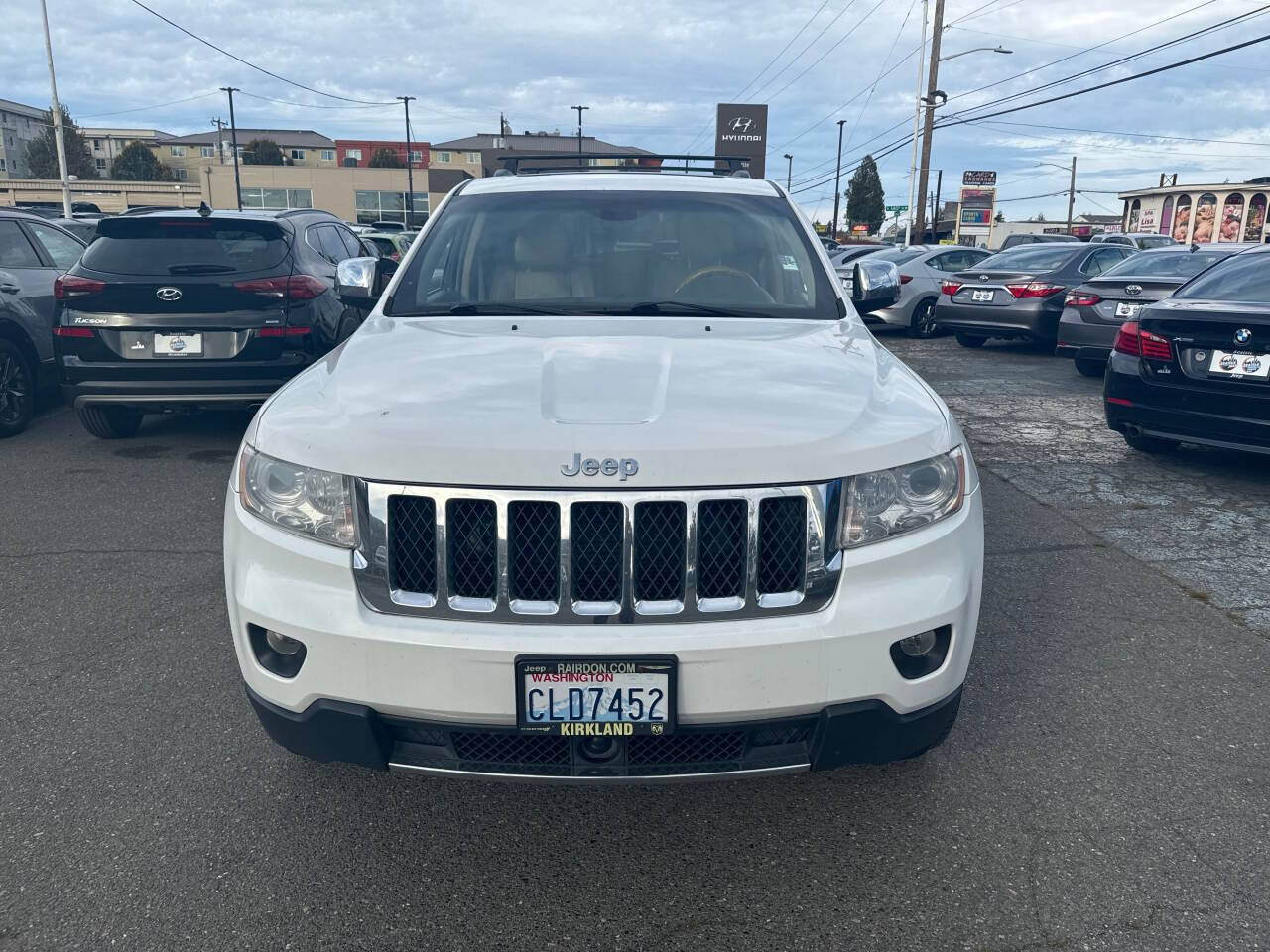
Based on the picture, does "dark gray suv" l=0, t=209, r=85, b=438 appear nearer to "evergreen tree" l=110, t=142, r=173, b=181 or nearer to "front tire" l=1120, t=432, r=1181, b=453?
"front tire" l=1120, t=432, r=1181, b=453

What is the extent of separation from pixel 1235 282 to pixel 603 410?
6015 millimetres

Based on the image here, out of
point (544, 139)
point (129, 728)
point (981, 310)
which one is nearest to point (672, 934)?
point (129, 728)

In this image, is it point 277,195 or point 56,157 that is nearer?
point 277,195

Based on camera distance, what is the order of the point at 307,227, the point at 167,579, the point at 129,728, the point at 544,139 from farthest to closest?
the point at 544,139
the point at 307,227
the point at 167,579
the point at 129,728

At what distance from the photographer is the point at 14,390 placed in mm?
7582

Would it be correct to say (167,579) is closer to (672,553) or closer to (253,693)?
(253,693)

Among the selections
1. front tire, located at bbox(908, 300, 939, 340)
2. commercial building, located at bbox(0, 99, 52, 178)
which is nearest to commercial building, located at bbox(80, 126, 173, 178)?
commercial building, located at bbox(0, 99, 52, 178)

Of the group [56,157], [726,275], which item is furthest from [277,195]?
[726,275]

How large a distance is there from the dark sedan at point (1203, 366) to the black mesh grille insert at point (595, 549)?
5193mm

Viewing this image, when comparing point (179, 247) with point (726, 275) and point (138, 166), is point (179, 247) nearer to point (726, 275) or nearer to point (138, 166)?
point (726, 275)

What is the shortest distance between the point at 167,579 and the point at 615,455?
321 cm

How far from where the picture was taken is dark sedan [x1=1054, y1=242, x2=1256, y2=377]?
10.4m

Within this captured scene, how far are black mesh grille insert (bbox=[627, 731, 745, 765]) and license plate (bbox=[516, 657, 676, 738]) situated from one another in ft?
0.26

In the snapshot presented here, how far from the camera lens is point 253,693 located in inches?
97.7
